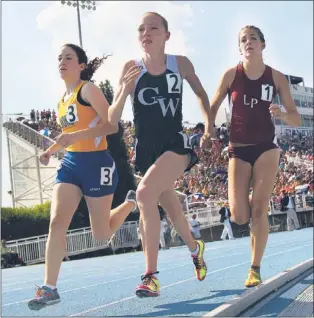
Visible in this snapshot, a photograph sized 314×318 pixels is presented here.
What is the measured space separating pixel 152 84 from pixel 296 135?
124 cm

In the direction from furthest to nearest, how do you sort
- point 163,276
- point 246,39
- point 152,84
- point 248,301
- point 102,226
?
point 163,276 → point 248,301 → point 246,39 → point 102,226 → point 152,84

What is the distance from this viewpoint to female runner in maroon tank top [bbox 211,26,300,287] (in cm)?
224

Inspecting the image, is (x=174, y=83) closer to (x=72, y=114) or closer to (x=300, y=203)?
(x=72, y=114)

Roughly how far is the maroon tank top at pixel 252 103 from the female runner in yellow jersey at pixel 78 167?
61cm

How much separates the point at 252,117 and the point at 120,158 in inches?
26.4

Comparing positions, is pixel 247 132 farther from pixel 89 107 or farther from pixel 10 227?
pixel 10 227

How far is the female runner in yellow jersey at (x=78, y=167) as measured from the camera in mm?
1994

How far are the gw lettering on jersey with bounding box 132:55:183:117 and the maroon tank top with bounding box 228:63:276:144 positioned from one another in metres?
0.38

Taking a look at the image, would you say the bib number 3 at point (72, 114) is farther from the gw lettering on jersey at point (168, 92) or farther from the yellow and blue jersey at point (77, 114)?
the gw lettering on jersey at point (168, 92)

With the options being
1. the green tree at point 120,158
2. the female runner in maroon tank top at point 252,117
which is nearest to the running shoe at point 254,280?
the female runner in maroon tank top at point 252,117

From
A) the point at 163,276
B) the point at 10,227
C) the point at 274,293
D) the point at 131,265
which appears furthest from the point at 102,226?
the point at 10,227

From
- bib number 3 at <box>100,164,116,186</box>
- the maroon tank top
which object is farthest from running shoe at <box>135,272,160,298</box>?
the maroon tank top

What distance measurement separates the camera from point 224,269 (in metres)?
3.79

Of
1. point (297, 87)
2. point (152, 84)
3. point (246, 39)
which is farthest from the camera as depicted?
point (297, 87)
